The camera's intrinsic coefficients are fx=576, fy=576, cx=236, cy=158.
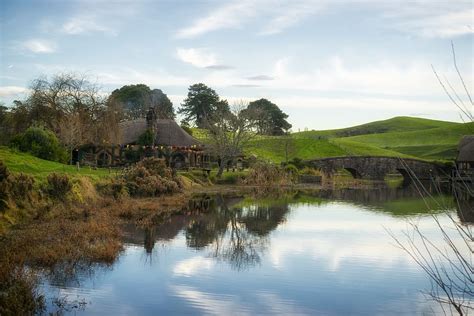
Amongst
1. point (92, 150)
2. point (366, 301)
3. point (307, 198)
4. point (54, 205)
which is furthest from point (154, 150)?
point (366, 301)

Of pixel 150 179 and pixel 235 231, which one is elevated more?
pixel 150 179

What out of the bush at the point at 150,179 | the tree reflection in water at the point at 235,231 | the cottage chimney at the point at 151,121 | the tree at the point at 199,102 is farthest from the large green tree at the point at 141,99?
the tree reflection in water at the point at 235,231

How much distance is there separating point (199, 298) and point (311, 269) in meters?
5.58

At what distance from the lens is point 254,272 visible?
1952 cm

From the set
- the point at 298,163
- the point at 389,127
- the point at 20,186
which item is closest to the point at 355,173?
the point at 298,163

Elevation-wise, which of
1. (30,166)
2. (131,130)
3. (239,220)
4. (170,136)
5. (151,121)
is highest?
(151,121)

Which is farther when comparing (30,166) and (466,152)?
(466,152)

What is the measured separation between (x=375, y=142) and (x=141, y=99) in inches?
2382

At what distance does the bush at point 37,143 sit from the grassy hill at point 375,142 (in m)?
27.0

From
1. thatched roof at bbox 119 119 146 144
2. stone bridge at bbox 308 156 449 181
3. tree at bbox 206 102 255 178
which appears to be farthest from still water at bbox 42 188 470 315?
stone bridge at bbox 308 156 449 181

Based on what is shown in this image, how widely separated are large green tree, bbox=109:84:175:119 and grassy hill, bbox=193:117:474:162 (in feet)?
43.9

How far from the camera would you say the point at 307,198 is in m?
49.3

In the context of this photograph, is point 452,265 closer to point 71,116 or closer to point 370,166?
point 71,116

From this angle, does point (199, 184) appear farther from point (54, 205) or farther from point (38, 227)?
point (38, 227)
